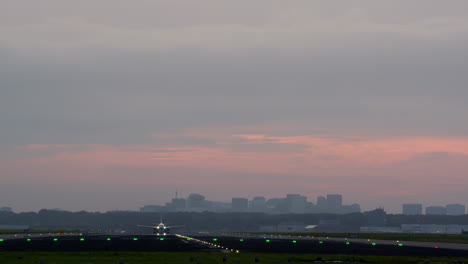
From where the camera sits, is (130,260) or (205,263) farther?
(130,260)

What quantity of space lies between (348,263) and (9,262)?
27983 mm

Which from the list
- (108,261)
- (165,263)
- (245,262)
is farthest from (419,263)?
(108,261)

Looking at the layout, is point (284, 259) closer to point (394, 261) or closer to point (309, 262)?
point (309, 262)

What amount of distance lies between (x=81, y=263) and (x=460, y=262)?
105 feet

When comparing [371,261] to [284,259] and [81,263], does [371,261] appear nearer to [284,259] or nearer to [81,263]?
[284,259]

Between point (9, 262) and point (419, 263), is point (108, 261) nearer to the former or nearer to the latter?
point (9, 262)

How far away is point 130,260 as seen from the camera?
2697 inches

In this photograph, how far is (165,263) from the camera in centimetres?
6400

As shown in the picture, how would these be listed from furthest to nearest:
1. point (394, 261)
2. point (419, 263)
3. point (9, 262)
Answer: point (394, 261) → point (419, 263) → point (9, 262)

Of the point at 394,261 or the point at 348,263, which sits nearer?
the point at 348,263

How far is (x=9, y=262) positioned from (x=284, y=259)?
80.6 feet

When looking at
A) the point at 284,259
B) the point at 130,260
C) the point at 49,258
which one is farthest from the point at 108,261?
the point at 284,259

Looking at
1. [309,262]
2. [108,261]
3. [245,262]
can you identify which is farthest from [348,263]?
[108,261]

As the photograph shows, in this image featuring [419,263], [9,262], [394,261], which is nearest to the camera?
[9,262]
